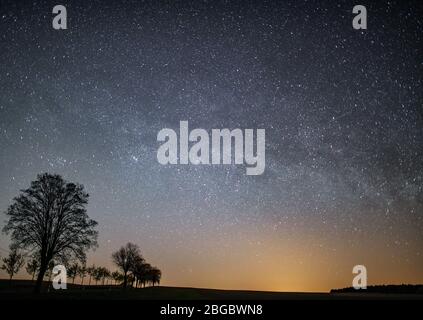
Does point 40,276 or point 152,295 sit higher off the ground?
point 40,276

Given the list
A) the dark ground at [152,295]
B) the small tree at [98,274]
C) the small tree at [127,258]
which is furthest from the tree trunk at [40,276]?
the small tree at [98,274]

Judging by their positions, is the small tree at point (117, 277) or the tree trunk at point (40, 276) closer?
the tree trunk at point (40, 276)

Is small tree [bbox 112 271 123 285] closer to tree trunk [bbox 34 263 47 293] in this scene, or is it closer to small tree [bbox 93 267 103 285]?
small tree [bbox 93 267 103 285]

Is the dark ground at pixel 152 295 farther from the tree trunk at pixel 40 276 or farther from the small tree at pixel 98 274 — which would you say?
the small tree at pixel 98 274

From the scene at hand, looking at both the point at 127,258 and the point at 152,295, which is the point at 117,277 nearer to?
the point at 127,258

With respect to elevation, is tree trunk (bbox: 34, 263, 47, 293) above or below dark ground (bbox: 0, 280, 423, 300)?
above

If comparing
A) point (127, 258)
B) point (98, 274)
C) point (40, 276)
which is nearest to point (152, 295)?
point (40, 276)

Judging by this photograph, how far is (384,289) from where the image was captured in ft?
424

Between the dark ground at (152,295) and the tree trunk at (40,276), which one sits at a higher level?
the tree trunk at (40,276)

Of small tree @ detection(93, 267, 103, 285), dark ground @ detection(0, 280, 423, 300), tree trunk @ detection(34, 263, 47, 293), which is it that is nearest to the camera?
dark ground @ detection(0, 280, 423, 300)

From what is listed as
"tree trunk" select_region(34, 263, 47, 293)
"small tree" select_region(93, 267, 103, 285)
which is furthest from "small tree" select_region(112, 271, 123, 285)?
"tree trunk" select_region(34, 263, 47, 293)

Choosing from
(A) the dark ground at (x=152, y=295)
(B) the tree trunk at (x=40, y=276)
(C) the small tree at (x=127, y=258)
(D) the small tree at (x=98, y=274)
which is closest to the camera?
(A) the dark ground at (x=152, y=295)
